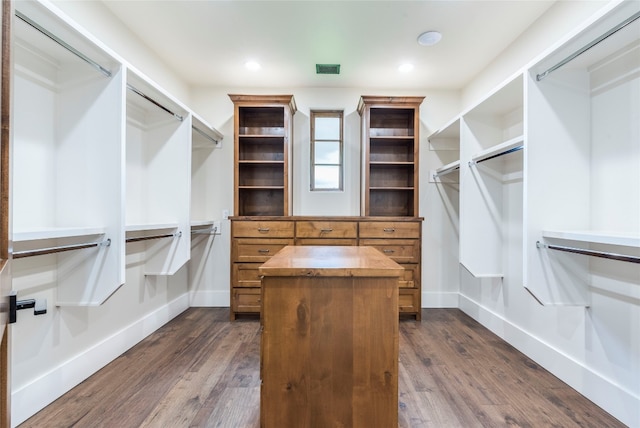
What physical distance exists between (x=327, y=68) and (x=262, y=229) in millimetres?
1728

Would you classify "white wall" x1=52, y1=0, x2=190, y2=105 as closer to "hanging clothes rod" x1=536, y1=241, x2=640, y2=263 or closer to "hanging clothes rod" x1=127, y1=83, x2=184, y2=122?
"hanging clothes rod" x1=127, y1=83, x2=184, y2=122

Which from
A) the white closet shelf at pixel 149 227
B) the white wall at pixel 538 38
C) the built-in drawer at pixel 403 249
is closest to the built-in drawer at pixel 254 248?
the white closet shelf at pixel 149 227

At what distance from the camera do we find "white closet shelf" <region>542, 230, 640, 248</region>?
1234 millimetres

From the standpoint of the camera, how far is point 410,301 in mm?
3008

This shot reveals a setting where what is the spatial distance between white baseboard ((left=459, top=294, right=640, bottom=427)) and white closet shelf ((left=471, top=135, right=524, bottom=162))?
1387 millimetres

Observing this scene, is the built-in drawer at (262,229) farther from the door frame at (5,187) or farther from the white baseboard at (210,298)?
the door frame at (5,187)

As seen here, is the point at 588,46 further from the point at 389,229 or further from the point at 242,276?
the point at 242,276

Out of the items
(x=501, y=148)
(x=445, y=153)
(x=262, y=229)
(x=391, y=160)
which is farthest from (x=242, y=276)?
(x=445, y=153)

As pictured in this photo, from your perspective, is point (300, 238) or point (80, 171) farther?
point (300, 238)

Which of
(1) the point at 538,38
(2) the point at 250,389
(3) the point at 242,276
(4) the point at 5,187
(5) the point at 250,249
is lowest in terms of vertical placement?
(2) the point at 250,389

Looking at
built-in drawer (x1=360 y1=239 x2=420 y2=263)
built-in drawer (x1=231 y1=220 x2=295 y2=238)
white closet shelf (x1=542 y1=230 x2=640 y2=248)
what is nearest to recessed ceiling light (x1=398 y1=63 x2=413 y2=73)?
built-in drawer (x1=360 y1=239 x2=420 y2=263)

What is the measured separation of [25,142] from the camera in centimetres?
154

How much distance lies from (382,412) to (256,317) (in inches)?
82.4

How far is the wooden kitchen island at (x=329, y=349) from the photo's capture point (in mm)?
1195
